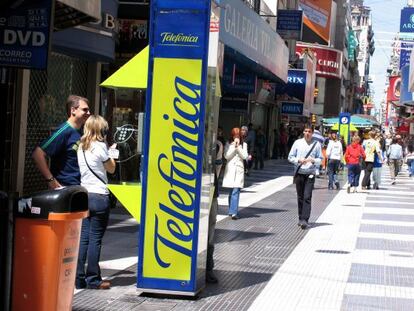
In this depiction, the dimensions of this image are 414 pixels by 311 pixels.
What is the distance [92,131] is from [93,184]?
52 cm

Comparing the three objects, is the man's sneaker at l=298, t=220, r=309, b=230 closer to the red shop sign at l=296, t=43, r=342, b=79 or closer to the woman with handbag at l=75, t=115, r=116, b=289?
the woman with handbag at l=75, t=115, r=116, b=289

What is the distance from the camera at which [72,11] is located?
29.2 ft

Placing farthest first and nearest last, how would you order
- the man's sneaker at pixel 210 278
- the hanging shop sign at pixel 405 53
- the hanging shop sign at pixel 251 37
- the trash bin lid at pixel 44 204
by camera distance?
the hanging shop sign at pixel 405 53 → the hanging shop sign at pixel 251 37 → the man's sneaker at pixel 210 278 → the trash bin lid at pixel 44 204

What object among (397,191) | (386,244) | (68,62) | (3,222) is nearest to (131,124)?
(68,62)

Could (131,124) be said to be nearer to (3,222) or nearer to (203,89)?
(203,89)

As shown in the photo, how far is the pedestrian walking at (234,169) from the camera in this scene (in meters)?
13.9

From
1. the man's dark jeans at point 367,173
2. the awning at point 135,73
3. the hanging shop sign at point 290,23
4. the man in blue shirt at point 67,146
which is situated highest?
the hanging shop sign at point 290,23

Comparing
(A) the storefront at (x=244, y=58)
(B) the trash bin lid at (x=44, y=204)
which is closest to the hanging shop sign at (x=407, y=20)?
(A) the storefront at (x=244, y=58)

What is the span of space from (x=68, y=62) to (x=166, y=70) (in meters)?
6.53

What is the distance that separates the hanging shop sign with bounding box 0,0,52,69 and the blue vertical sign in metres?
1.27

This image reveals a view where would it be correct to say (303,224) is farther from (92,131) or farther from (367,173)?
(367,173)

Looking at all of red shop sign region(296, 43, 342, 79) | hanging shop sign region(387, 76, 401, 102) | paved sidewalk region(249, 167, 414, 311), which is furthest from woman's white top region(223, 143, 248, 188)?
red shop sign region(296, 43, 342, 79)

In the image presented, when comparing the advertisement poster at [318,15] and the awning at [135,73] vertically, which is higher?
the advertisement poster at [318,15]

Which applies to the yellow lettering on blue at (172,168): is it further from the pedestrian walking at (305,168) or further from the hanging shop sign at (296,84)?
the hanging shop sign at (296,84)
